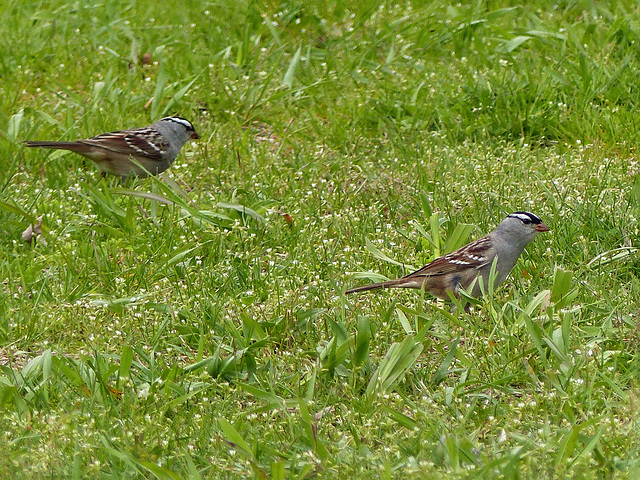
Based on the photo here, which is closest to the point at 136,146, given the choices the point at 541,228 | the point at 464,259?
the point at 464,259

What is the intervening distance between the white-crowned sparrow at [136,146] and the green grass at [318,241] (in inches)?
7.5

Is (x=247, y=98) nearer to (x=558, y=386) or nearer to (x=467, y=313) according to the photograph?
(x=467, y=313)

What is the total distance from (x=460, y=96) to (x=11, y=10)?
507 centimetres

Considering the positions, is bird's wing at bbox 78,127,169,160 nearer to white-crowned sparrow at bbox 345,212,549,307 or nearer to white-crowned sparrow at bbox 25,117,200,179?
white-crowned sparrow at bbox 25,117,200,179

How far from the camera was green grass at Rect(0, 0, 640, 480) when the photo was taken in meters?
4.34

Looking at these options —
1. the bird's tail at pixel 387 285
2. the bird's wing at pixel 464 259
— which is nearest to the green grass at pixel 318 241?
Result: the bird's tail at pixel 387 285

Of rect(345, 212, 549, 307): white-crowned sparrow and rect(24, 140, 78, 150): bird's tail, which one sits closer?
rect(345, 212, 549, 307): white-crowned sparrow

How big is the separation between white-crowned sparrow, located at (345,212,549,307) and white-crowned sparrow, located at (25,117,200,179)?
265cm

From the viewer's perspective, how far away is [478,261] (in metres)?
6.11

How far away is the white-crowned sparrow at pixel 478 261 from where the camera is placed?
19.5ft

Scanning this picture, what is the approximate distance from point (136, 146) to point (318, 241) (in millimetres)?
2065

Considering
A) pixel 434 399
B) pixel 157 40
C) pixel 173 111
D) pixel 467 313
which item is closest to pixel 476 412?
pixel 434 399

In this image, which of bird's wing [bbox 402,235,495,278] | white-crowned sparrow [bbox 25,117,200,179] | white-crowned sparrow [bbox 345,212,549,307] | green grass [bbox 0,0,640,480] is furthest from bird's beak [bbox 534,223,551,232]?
white-crowned sparrow [bbox 25,117,200,179]

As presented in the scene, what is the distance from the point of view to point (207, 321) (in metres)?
5.51
